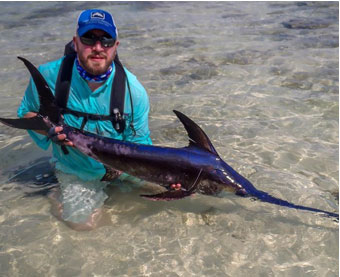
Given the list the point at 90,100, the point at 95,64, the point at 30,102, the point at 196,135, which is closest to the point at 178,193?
the point at 196,135

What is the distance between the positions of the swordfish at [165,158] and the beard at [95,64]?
421mm

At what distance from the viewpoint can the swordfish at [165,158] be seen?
318 centimetres

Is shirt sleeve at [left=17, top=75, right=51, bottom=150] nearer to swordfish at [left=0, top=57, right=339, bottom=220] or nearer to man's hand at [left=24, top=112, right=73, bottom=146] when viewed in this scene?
swordfish at [left=0, top=57, right=339, bottom=220]

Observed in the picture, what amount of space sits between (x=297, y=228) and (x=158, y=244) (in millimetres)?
1365

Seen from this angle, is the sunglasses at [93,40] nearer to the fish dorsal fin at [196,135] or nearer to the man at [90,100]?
the man at [90,100]

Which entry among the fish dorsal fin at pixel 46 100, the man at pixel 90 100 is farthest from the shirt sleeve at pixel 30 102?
the fish dorsal fin at pixel 46 100

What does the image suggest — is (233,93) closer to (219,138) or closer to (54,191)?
(219,138)

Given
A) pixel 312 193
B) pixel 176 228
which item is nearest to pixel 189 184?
pixel 176 228

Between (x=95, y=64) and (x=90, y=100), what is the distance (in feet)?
1.26

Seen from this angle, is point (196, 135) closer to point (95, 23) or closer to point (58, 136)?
point (58, 136)

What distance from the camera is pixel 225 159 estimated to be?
15.8 feet

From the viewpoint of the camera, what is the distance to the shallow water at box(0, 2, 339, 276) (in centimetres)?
330

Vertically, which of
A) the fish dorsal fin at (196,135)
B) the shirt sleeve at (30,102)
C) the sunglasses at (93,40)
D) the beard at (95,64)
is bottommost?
the fish dorsal fin at (196,135)

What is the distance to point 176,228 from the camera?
3.66m
